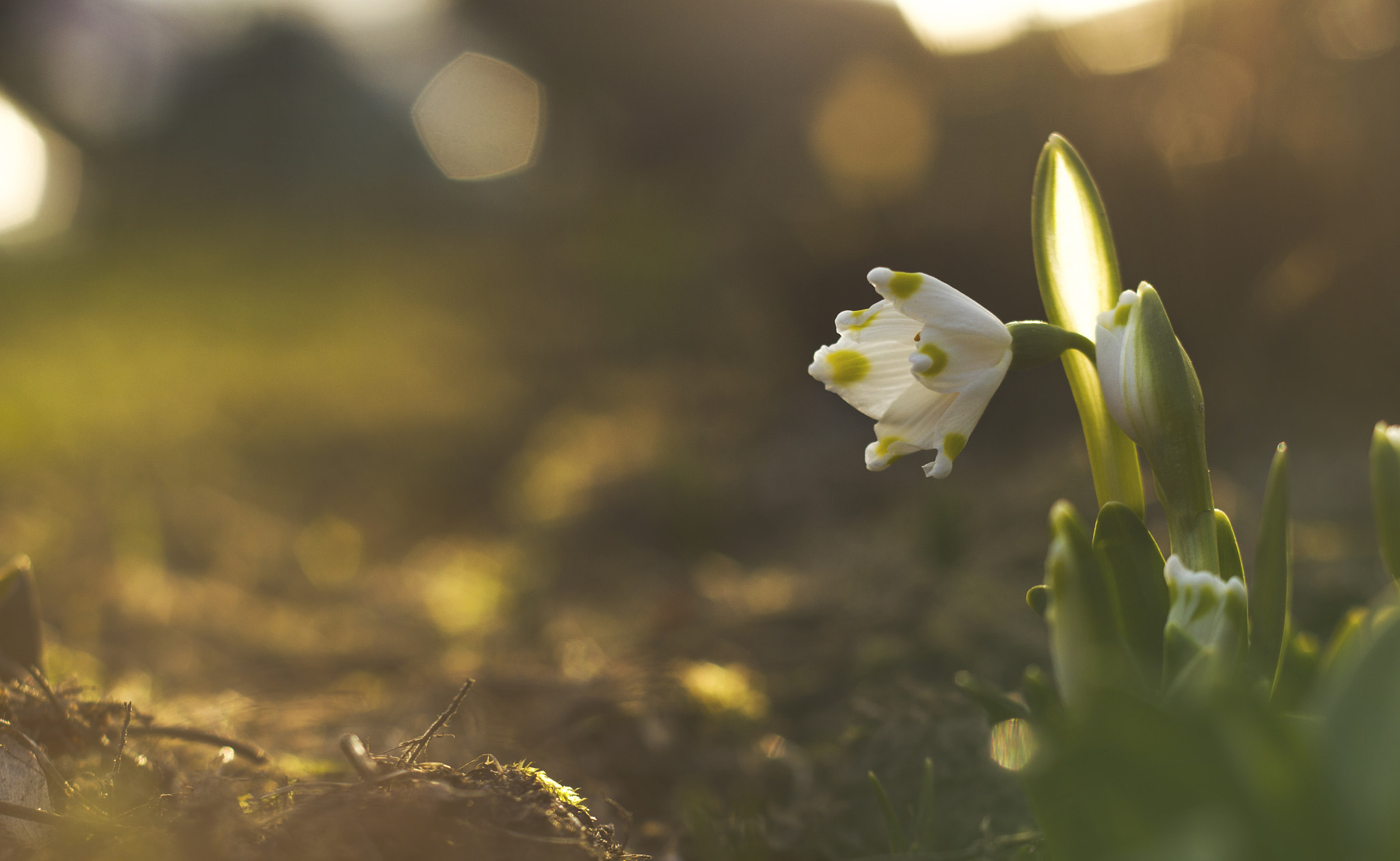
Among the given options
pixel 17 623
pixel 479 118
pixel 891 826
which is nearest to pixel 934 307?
pixel 891 826

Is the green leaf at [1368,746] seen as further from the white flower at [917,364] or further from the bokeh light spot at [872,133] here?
the bokeh light spot at [872,133]

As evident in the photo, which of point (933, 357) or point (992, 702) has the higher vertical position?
point (933, 357)

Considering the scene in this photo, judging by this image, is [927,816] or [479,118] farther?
[479,118]

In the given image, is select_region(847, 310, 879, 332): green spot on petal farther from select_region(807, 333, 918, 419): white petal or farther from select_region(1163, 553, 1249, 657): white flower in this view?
select_region(1163, 553, 1249, 657): white flower

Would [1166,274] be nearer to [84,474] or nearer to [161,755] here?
[161,755]

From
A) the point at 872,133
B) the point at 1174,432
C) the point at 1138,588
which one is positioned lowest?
the point at 1138,588

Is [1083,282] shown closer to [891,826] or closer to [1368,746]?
[1368,746]

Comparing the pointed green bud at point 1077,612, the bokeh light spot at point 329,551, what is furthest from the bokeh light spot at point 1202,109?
the bokeh light spot at point 329,551
